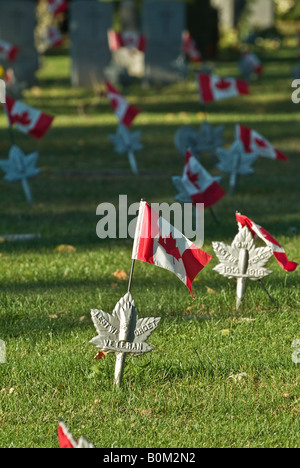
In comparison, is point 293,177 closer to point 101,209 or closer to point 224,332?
point 101,209

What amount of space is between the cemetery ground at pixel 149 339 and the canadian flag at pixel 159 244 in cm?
54

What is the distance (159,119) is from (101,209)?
6628 millimetres

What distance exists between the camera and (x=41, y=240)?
7.11 meters

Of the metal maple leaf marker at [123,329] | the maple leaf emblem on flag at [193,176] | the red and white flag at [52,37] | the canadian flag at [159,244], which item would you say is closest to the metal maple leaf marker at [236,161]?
the maple leaf emblem on flag at [193,176]

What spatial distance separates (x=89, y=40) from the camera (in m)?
18.0

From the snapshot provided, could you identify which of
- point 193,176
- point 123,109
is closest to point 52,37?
point 123,109

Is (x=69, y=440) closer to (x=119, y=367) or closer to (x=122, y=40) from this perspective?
(x=119, y=367)

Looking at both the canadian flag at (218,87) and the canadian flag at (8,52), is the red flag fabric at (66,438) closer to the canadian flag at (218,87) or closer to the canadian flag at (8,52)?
the canadian flag at (218,87)

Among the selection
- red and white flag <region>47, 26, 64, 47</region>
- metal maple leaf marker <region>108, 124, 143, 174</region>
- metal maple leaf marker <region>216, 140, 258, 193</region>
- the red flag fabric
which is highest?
the red flag fabric

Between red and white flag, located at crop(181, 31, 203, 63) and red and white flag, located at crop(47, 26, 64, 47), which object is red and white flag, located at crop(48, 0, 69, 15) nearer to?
red and white flag, located at crop(47, 26, 64, 47)

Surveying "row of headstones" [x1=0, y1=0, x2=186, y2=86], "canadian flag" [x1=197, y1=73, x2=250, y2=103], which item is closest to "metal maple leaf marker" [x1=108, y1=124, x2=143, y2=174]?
"canadian flag" [x1=197, y1=73, x2=250, y2=103]

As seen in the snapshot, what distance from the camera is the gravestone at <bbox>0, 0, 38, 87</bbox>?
1764cm

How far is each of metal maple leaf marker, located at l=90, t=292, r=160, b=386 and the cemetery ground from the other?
24 centimetres
